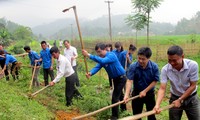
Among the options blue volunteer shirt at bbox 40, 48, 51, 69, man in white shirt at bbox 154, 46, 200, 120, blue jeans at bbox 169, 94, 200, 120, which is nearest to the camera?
man in white shirt at bbox 154, 46, 200, 120

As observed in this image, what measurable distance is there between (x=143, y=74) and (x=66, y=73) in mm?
2548

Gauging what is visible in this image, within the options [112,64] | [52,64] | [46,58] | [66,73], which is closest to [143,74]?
[112,64]

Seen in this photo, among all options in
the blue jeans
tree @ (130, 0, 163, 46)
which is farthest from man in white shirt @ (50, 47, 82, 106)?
tree @ (130, 0, 163, 46)

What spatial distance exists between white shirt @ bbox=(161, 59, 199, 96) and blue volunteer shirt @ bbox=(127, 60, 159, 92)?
1.74ft

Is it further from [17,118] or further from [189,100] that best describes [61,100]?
[189,100]

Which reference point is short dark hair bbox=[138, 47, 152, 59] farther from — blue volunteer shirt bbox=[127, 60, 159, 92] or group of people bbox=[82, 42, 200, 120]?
blue volunteer shirt bbox=[127, 60, 159, 92]

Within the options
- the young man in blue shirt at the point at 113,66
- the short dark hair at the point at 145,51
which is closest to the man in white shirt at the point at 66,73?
the young man in blue shirt at the point at 113,66

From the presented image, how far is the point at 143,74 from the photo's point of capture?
15.8 feet

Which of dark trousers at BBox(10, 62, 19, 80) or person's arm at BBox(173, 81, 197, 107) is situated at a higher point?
person's arm at BBox(173, 81, 197, 107)

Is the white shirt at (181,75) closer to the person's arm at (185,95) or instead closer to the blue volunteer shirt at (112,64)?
the person's arm at (185,95)

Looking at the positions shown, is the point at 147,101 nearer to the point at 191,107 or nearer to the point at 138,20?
the point at 191,107

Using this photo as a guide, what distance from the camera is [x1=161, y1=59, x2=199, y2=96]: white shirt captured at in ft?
13.1

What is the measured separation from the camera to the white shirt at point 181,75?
398 cm

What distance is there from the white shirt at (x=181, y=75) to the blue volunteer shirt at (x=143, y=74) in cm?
53
